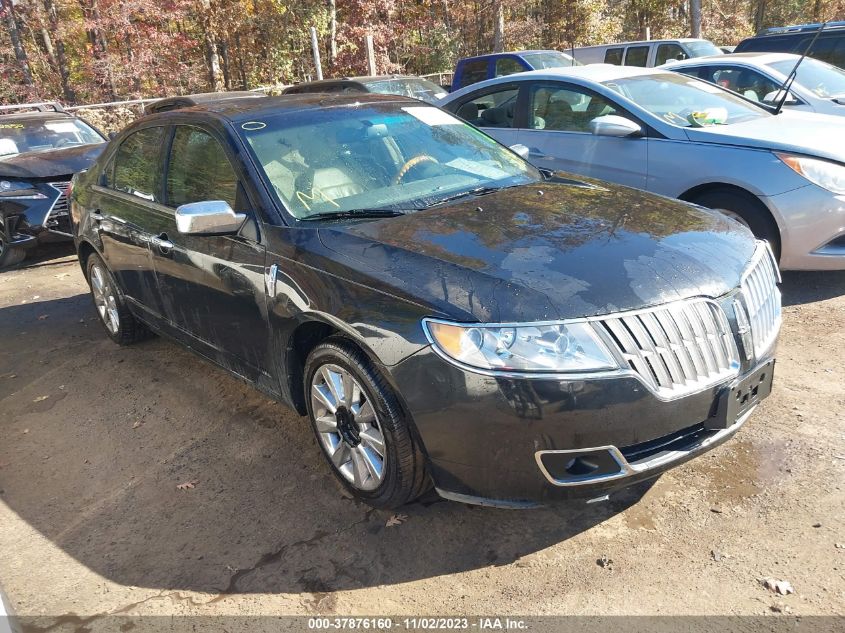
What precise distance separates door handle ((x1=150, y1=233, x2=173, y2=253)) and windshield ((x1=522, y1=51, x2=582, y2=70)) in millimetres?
10453

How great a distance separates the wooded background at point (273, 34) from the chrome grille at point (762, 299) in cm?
2029

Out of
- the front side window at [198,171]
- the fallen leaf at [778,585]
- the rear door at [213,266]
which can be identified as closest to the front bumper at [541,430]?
the fallen leaf at [778,585]

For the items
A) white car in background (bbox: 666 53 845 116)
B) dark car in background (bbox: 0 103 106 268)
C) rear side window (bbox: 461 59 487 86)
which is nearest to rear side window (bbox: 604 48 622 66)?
rear side window (bbox: 461 59 487 86)

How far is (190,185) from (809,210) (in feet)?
13.1

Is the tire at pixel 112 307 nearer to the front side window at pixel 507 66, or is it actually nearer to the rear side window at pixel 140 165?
the rear side window at pixel 140 165

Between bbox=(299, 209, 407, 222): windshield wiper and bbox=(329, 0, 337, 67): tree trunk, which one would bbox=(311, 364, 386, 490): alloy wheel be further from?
bbox=(329, 0, 337, 67): tree trunk

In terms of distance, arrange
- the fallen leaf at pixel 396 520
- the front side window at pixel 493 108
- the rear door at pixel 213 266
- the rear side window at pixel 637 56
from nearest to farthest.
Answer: the fallen leaf at pixel 396 520, the rear door at pixel 213 266, the front side window at pixel 493 108, the rear side window at pixel 637 56

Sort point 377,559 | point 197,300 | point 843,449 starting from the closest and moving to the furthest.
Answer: point 377,559 < point 843,449 < point 197,300

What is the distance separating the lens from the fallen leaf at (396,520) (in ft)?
9.88

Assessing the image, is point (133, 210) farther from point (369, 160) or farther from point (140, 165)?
point (369, 160)

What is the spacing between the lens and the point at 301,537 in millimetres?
2971

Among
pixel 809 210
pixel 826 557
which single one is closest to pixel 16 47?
pixel 809 210

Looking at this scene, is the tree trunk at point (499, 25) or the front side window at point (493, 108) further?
the tree trunk at point (499, 25)

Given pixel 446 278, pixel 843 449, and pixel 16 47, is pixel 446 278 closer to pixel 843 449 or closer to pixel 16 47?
pixel 843 449
